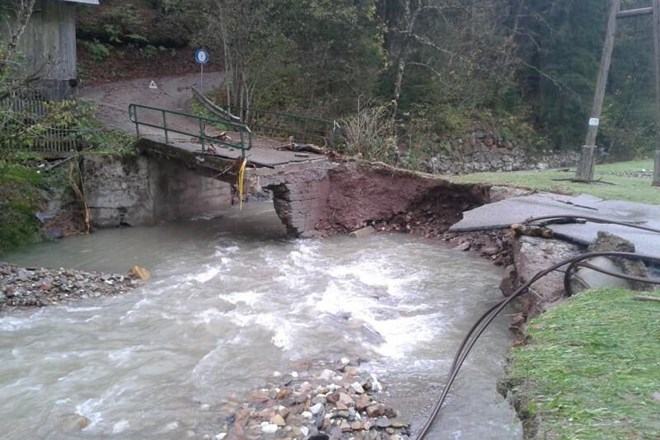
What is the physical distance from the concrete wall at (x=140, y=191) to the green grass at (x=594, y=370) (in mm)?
11213

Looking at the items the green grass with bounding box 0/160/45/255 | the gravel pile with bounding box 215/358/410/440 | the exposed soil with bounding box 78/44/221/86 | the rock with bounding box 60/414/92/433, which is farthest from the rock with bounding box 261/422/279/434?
the exposed soil with bounding box 78/44/221/86

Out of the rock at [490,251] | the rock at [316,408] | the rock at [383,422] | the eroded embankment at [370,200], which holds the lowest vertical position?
the rock at [383,422]

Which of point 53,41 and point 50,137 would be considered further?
point 53,41

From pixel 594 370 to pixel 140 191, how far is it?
1229 cm

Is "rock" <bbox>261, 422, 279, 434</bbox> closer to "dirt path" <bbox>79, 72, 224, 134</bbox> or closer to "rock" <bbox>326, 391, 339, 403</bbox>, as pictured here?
"rock" <bbox>326, 391, 339, 403</bbox>

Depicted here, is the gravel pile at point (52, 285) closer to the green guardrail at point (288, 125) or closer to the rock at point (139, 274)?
the rock at point (139, 274)

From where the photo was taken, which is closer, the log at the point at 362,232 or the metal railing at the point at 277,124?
the log at the point at 362,232

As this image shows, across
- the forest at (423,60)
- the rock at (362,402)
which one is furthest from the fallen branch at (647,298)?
the forest at (423,60)

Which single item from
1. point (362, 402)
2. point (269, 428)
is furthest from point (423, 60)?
point (269, 428)

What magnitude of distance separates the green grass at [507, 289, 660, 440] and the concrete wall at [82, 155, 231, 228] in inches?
441

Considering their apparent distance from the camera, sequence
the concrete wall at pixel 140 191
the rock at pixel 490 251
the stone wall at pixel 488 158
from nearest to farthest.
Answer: the rock at pixel 490 251
the concrete wall at pixel 140 191
the stone wall at pixel 488 158

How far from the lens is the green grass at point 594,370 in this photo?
3.09 meters

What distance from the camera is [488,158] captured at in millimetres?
23438

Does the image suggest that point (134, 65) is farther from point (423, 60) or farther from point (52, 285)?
point (52, 285)
